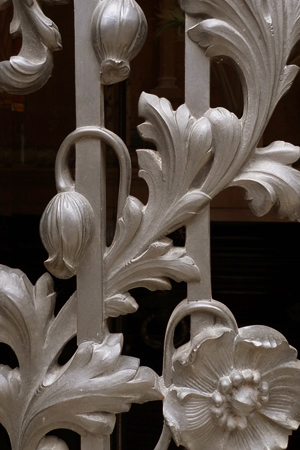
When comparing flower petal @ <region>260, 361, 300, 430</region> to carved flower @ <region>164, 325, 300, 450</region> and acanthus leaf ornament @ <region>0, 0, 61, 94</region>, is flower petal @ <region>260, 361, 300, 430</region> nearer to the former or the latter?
carved flower @ <region>164, 325, 300, 450</region>

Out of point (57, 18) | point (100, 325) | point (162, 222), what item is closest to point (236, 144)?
point (162, 222)

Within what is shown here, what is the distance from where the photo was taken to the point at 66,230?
1.82ft

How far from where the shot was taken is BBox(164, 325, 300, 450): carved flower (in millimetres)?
559

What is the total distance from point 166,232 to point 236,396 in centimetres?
15

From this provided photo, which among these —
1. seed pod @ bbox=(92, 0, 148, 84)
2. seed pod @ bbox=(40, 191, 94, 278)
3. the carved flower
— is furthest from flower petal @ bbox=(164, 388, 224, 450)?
seed pod @ bbox=(92, 0, 148, 84)

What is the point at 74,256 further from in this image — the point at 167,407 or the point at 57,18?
the point at 57,18

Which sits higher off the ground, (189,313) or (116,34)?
(116,34)

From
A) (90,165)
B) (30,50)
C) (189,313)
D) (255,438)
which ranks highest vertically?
(30,50)

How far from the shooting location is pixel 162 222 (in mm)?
566

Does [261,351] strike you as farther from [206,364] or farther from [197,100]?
[197,100]

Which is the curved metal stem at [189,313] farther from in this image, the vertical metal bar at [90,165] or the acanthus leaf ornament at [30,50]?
the acanthus leaf ornament at [30,50]

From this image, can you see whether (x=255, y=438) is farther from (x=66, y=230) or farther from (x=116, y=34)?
(x=116, y=34)

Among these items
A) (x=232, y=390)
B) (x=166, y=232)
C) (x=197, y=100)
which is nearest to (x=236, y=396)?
(x=232, y=390)

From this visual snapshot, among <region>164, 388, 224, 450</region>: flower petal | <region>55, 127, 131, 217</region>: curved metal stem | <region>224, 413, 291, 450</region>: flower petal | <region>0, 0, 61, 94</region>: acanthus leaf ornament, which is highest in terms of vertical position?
<region>0, 0, 61, 94</region>: acanthus leaf ornament
